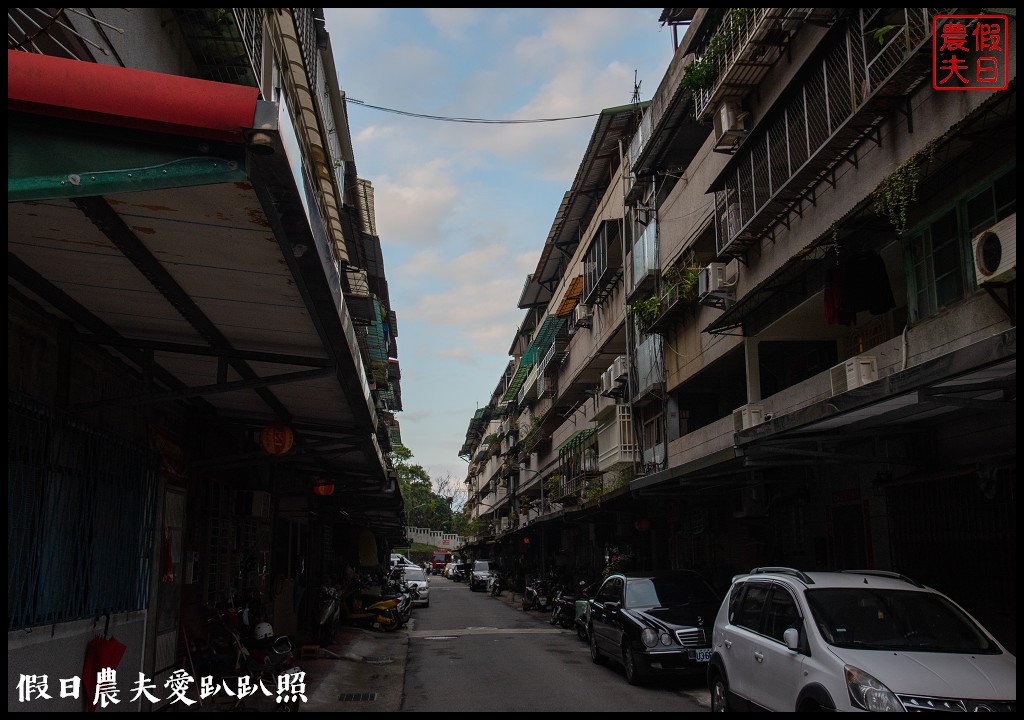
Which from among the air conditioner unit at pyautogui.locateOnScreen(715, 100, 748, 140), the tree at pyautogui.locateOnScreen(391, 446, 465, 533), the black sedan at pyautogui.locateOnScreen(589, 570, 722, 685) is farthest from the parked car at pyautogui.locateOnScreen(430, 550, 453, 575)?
the air conditioner unit at pyautogui.locateOnScreen(715, 100, 748, 140)

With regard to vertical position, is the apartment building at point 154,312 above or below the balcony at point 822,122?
below

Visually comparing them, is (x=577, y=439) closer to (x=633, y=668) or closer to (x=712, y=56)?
(x=712, y=56)

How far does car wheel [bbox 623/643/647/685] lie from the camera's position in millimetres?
12719

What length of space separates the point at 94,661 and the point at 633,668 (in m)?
7.61

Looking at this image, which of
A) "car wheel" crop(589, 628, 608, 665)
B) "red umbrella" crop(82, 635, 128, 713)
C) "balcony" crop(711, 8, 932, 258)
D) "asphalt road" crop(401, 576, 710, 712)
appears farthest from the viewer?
"car wheel" crop(589, 628, 608, 665)

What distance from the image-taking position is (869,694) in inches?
255

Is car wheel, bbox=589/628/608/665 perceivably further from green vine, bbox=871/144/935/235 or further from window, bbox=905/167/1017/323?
green vine, bbox=871/144/935/235

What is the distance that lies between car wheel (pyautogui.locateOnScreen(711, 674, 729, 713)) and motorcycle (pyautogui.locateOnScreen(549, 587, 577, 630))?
1463cm

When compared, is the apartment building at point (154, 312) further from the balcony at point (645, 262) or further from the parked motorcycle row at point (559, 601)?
the balcony at point (645, 262)

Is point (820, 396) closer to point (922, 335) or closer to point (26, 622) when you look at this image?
point (922, 335)

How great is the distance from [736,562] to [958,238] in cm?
1127

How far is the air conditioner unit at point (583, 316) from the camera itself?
29.9 m

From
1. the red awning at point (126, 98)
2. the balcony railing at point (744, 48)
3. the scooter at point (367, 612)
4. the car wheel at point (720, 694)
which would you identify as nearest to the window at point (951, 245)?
the balcony railing at point (744, 48)

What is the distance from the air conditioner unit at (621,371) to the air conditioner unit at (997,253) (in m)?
15.5
